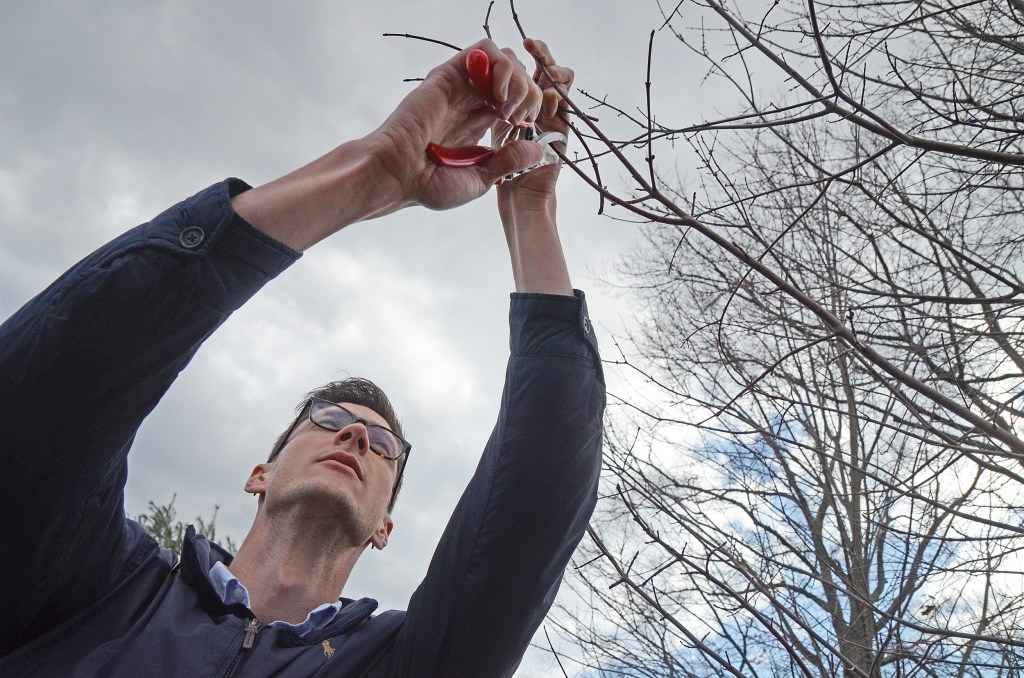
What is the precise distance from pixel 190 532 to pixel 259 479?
2.37 feet

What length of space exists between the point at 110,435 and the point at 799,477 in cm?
473

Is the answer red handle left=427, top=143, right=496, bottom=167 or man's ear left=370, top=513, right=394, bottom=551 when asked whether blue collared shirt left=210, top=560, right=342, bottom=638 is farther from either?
red handle left=427, top=143, right=496, bottom=167

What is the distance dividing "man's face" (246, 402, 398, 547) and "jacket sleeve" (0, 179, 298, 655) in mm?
972

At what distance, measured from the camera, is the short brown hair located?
2590mm

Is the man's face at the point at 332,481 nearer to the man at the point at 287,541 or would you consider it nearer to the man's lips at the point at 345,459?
the man's lips at the point at 345,459

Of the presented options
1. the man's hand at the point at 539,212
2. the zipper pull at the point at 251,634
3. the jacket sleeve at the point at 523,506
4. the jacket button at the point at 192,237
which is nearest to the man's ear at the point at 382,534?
the zipper pull at the point at 251,634

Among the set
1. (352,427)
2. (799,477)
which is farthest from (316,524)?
(799,477)

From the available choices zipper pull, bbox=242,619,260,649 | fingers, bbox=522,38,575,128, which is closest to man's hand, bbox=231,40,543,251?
fingers, bbox=522,38,575,128

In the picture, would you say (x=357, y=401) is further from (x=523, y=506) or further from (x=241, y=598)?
(x=523, y=506)

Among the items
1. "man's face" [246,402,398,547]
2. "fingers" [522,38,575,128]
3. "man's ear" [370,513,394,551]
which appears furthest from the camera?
"man's ear" [370,513,394,551]

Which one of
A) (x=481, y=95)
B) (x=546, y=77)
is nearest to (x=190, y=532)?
(x=481, y=95)

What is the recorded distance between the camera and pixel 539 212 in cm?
157

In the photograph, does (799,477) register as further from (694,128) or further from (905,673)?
(694,128)

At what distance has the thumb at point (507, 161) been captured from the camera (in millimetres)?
1486
